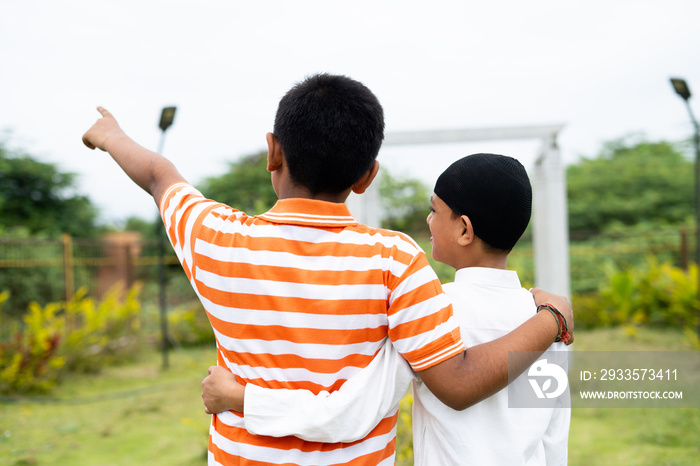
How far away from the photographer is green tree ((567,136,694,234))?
14.4m

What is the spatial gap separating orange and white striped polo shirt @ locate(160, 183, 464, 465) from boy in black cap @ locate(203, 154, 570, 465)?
69mm

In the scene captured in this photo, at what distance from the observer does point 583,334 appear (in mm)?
7762

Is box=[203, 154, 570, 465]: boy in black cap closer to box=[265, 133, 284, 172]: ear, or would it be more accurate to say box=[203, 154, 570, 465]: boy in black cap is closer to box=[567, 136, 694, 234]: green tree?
box=[265, 133, 284, 172]: ear

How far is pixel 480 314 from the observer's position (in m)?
1.23

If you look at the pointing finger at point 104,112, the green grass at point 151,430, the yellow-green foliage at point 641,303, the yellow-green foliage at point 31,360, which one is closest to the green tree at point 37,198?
the yellow-green foliage at point 31,360

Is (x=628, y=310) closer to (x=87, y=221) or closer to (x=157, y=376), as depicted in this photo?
(x=157, y=376)

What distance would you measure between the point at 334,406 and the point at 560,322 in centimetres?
57

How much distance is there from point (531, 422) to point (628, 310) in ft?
25.6

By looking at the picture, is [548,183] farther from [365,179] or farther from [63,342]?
[63,342]

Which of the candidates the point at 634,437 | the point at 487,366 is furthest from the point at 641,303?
the point at 487,366

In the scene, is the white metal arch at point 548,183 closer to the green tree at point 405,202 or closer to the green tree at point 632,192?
the green tree at point 405,202

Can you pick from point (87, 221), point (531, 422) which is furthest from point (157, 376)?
point (87, 221)

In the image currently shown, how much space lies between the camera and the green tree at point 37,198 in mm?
13390

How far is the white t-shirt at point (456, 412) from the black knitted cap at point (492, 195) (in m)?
0.11
